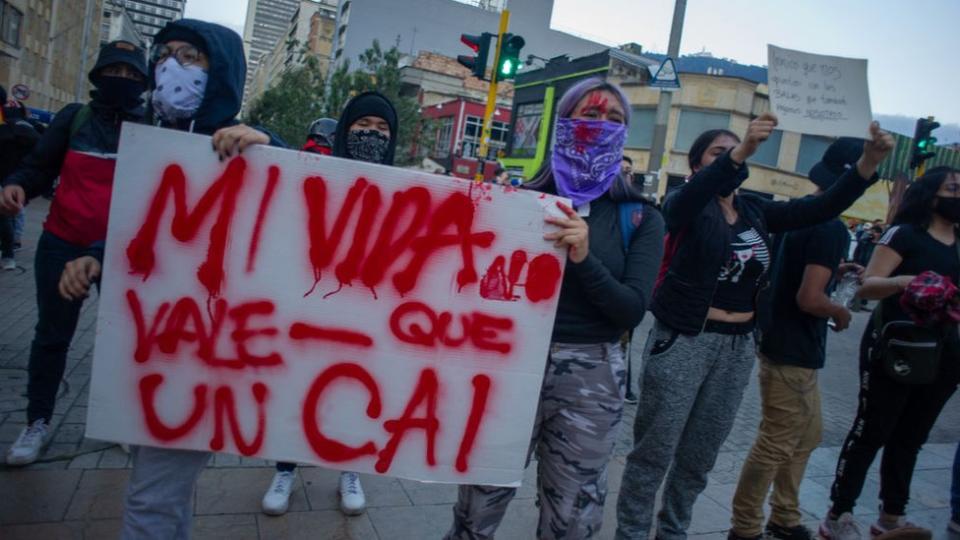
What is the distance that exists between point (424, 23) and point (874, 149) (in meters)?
61.2

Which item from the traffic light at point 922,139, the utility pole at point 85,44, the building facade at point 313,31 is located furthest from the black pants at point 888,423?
the building facade at point 313,31

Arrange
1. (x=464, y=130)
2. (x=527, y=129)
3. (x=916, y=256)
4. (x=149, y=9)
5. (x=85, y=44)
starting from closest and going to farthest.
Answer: (x=916, y=256) < (x=527, y=129) < (x=85, y=44) < (x=464, y=130) < (x=149, y=9)

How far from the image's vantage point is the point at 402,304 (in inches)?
77.5

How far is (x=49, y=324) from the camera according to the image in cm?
314

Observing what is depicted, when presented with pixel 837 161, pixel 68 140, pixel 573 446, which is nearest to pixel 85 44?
pixel 68 140

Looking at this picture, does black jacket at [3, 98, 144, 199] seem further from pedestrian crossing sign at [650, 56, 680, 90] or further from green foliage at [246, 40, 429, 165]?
green foliage at [246, 40, 429, 165]

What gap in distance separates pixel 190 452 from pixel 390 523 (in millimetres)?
1360

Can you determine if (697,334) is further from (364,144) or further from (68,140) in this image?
(68,140)

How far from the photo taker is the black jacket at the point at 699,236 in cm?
260

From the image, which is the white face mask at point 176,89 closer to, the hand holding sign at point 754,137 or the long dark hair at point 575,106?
the long dark hair at point 575,106

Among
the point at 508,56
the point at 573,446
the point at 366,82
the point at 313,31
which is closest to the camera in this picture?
the point at 573,446

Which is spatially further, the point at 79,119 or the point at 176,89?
the point at 79,119

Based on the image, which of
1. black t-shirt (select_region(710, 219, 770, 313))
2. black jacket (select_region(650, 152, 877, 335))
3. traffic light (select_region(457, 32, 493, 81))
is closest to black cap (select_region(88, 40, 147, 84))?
black jacket (select_region(650, 152, 877, 335))

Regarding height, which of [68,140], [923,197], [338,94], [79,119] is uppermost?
[338,94]
